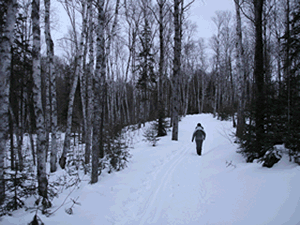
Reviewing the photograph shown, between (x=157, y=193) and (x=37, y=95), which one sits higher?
(x=37, y=95)

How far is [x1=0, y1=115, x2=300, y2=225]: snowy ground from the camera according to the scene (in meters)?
2.92

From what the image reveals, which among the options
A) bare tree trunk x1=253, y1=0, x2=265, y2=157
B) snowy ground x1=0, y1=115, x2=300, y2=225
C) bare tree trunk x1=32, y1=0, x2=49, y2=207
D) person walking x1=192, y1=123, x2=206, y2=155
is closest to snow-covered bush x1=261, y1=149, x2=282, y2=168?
snowy ground x1=0, y1=115, x2=300, y2=225

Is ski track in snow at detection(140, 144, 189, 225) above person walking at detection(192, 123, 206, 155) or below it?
below

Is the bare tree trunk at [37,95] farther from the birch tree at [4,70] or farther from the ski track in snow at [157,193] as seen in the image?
the ski track in snow at [157,193]

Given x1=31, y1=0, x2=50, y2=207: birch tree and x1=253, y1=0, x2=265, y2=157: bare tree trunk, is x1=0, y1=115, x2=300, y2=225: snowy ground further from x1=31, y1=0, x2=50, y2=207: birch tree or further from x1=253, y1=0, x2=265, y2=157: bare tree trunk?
x1=253, y1=0, x2=265, y2=157: bare tree trunk

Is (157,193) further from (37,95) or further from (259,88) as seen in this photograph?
(259,88)

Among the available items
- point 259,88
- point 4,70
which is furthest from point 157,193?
point 259,88

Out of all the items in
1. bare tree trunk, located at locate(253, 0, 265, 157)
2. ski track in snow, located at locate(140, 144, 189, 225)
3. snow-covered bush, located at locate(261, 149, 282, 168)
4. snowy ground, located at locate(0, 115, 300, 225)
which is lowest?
ski track in snow, located at locate(140, 144, 189, 225)

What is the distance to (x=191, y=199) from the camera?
4102 millimetres

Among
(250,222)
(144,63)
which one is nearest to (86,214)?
(250,222)

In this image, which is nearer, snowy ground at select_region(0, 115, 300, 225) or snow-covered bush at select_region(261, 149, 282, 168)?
snowy ground at select_region(0, 115, 300, 225)

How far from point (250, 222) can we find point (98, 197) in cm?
327

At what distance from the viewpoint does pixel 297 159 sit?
3904 mm

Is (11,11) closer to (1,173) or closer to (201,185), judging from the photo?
(1,173)
